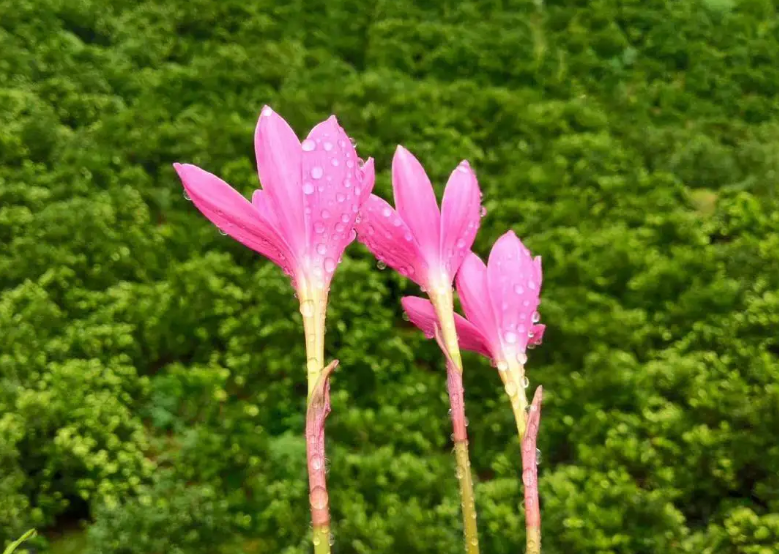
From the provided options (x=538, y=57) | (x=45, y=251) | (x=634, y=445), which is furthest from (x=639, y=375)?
(x=538, y=57)

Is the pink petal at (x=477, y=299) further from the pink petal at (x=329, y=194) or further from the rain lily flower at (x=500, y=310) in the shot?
the pink petal at (x=329, y=194)

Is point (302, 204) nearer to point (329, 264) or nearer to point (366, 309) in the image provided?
point (329, 264)

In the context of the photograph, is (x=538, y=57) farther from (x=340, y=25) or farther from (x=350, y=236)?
(x=350, y=236)

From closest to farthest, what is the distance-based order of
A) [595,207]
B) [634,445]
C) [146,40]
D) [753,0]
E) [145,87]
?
[634,445] < [595,207] < [145,87] < [146,40] < [753,0]

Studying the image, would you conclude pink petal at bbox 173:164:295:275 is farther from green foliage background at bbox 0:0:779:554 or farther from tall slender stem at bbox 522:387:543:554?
green foliage background at bbox 0:0:779:554

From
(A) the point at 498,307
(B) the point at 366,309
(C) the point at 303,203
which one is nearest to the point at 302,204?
(C) the point at 303,203

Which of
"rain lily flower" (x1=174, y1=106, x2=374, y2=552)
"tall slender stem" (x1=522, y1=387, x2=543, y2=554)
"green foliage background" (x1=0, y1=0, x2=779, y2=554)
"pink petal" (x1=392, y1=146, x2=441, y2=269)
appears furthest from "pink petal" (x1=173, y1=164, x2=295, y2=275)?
"green foliage background" (x1=0, y1=0, x2=779, y2=554)
